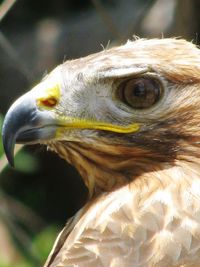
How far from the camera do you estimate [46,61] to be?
7.86 metres

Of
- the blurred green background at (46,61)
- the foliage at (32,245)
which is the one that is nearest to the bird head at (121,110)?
the foliage at (32,245)

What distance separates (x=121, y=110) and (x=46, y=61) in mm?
4026

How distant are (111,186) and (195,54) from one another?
576 mm

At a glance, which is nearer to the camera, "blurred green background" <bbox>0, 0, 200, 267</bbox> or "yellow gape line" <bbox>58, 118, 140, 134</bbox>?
"yellow gape line" <bbox>58, 118, 140, 134</bbox>

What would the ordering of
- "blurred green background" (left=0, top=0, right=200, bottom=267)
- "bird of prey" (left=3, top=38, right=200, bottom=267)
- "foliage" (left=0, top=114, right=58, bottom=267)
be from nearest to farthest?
"bird of prey" (left=3, top=38, right=200, bottom=267)
"foliage" (left=0, top=114, right=58, bottom=267)
"blurred green background" (left=0, top=0, right=200, bottom=267)

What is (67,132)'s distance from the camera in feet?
12.6

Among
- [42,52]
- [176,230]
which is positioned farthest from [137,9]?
[176,230]

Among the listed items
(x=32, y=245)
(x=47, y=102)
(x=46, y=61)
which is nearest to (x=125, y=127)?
(x=47, y=102)

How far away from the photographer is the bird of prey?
3.78 meters

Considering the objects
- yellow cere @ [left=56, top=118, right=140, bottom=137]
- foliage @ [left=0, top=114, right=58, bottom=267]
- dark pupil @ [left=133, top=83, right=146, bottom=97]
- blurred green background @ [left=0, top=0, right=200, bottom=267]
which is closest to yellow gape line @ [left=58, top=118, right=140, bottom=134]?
yellow cere @ [left=56, top=118, right=140, bottom=137]

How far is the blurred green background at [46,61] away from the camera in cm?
695

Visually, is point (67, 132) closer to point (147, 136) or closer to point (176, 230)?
point (147, 136)

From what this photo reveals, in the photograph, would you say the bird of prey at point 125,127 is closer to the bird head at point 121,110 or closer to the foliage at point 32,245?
the bird head at point 121,110

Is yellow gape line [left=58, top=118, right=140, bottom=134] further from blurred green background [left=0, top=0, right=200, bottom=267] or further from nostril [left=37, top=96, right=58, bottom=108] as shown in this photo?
blurred green background [left=0, top=0, right=200, bottom=267]
